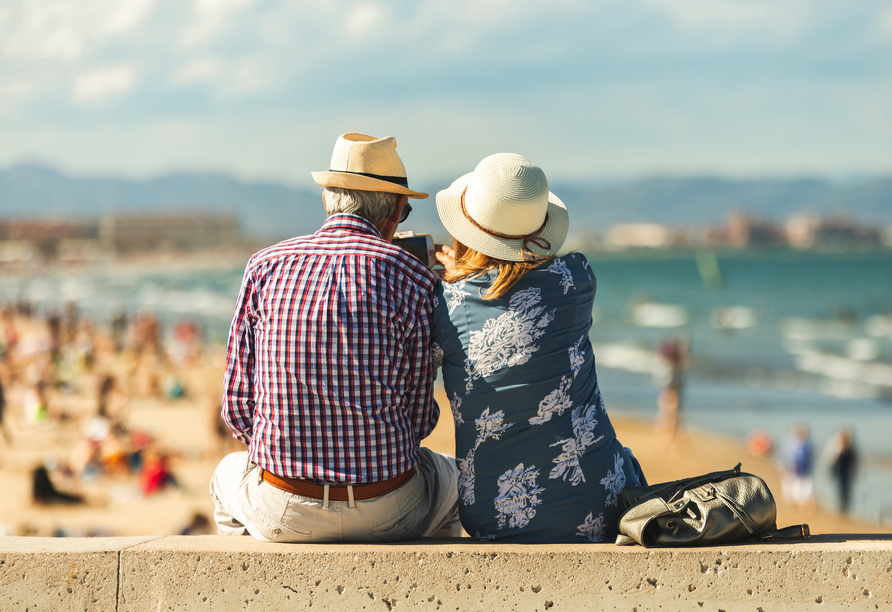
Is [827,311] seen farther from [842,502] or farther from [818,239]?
[818,239]

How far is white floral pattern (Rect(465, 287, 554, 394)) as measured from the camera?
196 cm

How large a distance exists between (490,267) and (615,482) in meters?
0.67

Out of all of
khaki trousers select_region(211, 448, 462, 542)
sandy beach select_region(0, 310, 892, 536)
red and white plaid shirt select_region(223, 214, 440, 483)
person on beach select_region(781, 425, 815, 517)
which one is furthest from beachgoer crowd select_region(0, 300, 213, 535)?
person on beach select_region(781, 425, 815, 517)

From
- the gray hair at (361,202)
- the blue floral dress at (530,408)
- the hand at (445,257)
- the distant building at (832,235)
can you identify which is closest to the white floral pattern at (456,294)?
the blue floral dress at (530,408)

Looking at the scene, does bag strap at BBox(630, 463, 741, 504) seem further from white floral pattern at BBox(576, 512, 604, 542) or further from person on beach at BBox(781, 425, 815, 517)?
person on beach at BBox(781, 425, 815, 517)

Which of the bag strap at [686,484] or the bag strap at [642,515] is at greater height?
the bag strap at [686,484]

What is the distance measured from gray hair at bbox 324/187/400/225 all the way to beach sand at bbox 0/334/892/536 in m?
6.39

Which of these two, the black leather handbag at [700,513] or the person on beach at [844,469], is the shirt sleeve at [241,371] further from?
the person on beach at [844,469]

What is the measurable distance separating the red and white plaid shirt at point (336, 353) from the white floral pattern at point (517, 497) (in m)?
0.27

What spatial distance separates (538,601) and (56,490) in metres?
8.96

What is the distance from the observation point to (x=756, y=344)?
2833cm

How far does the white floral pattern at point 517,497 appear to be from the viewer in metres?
2.00

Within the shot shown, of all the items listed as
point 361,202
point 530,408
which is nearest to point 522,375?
point 530,408

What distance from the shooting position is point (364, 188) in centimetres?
213
